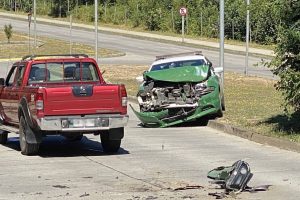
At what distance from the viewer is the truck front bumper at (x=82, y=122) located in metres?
12.4

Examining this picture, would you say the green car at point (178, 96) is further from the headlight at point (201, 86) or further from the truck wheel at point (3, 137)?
the truck wheel at point (3, 137)

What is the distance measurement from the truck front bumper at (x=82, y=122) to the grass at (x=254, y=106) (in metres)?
3.36

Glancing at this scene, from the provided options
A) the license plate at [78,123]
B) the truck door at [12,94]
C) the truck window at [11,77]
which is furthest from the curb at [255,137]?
the truck window at [11,77]

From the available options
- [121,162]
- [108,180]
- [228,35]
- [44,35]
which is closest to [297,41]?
[121,162]

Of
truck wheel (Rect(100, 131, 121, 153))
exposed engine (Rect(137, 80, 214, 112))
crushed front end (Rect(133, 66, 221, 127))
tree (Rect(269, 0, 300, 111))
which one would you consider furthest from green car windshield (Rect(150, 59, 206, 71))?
truck wheel (Rect(100, 131, 121, 153))

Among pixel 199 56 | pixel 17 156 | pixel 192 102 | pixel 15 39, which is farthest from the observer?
pixel 15 39

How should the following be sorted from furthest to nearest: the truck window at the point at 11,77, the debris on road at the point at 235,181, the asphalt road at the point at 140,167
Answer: the truck window at the point at 11,77
the asphalt road at the point at 140,167
the debris on road at the point at 235,181

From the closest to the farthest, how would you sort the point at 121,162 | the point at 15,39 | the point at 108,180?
the point at 108,180 → the point at 121,162 → the point at 15,39

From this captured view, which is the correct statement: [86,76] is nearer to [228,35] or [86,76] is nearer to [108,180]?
[108,180]

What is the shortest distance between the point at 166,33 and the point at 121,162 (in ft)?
180

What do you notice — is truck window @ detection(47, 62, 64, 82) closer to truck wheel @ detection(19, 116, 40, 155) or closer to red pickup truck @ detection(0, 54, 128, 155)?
red pickup truck @ detection(0, 54, 128, 155)

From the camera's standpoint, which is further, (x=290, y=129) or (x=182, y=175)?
(x=290, y=129)

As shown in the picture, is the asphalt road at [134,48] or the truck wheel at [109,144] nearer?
the truck wheel at [109,144]

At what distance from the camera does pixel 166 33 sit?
6638 cm
